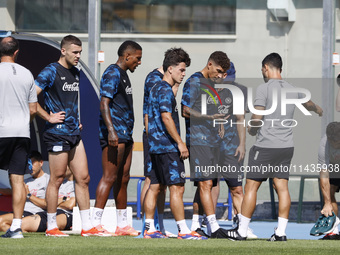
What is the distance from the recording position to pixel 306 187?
45.0 feet

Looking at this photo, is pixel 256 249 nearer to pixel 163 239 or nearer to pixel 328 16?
pixel 163 239

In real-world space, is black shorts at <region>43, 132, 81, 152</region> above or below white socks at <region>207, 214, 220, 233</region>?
above

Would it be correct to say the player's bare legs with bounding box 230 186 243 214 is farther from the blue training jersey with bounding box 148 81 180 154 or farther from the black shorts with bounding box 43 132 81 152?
the black shorts with bounding box 43 132 81 152

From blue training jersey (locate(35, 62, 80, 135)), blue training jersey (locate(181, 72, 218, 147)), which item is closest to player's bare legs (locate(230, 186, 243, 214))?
blue training jersey (locate(181, 72, 218, 147))

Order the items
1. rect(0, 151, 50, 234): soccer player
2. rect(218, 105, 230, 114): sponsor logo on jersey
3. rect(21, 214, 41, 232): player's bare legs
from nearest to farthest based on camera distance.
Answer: rect(218, 105, 230, 114): sponsor logo on jersey → rect(21, 214, 41, 232): player's bare legs → rect(0, 151, 50, 234): soccer player

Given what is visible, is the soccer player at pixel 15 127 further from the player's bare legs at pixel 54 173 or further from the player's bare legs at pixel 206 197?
the player's bare legs at pixel 206 197

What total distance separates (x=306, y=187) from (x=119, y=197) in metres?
4.87

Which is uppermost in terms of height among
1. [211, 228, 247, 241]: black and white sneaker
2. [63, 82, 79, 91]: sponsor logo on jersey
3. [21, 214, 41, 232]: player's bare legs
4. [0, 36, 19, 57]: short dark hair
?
[0, 36, 19, 57]: short dark hair

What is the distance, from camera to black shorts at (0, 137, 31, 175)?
861 cm

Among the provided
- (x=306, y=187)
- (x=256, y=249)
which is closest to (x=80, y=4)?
(x=306, y=187)

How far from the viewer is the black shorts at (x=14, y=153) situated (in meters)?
8.61

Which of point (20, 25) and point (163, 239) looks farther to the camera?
point (20, 25)

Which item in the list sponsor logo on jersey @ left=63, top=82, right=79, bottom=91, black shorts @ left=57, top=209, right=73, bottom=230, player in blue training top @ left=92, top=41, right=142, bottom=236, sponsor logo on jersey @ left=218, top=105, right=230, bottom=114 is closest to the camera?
sponsor logo on jersey @ left=63, top=82, right=79, bottom=91

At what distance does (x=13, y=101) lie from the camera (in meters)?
8.66
